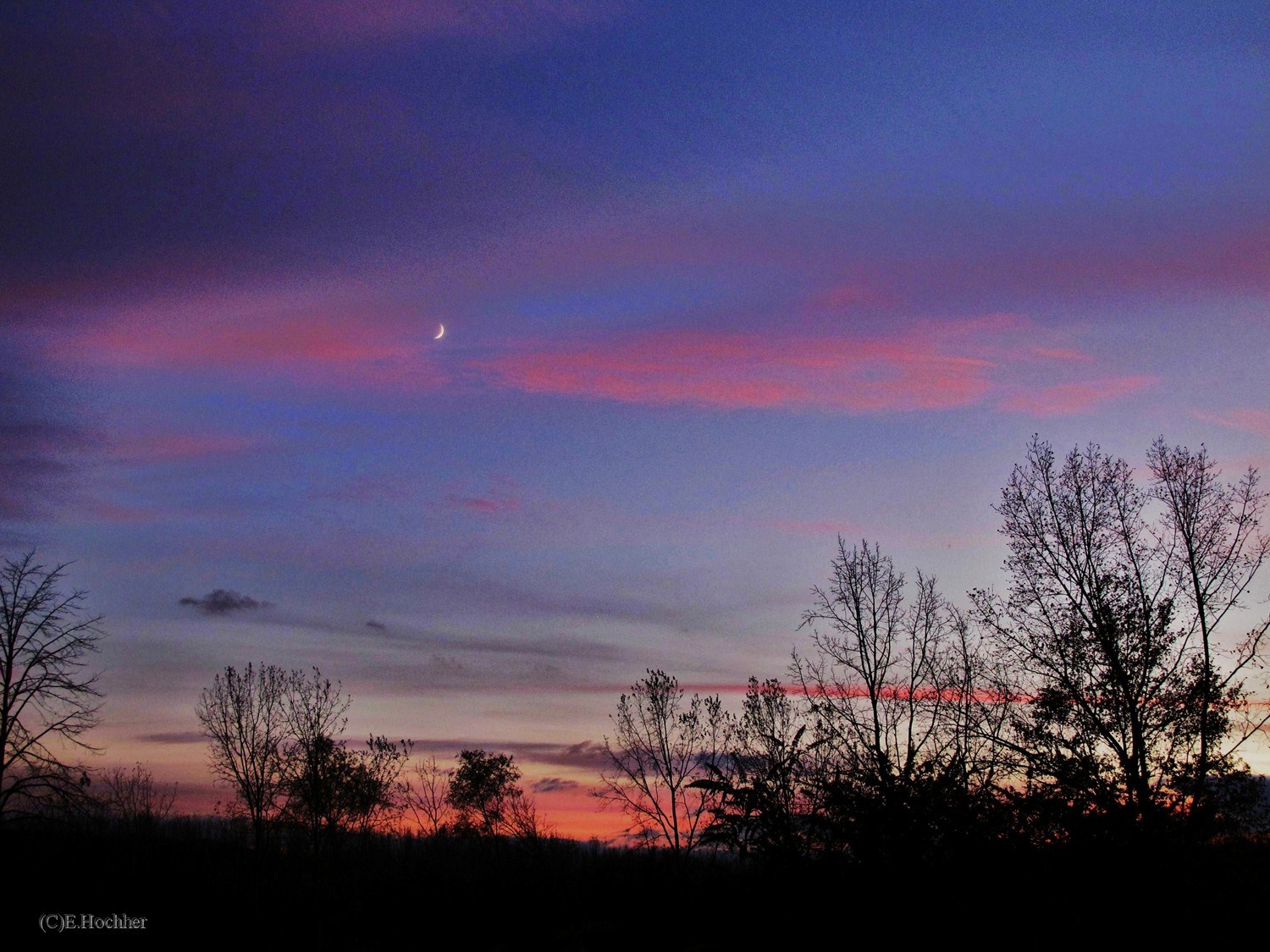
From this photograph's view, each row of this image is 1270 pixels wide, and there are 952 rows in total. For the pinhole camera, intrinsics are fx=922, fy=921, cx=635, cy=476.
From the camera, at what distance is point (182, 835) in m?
36.2

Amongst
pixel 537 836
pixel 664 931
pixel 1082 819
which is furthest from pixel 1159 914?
pixel 537 836

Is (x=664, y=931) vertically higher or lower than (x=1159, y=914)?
lower

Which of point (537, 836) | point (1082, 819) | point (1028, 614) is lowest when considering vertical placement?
point (537, 836)

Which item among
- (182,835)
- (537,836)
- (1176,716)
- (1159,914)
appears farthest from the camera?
(182,835)

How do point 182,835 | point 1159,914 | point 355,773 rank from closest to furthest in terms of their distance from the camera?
point 1159,914
point 182,835
point 355,773

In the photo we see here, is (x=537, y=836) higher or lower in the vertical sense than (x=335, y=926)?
higher

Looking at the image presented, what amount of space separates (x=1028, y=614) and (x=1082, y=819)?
31065 mm

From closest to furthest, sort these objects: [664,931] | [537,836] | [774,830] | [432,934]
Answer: [774,830]
[664,931]
[537,836]
[432,934]

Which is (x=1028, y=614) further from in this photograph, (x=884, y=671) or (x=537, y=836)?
(x=537, y=836)

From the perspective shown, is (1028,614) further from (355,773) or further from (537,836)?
(355,773)

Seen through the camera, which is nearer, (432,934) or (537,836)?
(537,836)

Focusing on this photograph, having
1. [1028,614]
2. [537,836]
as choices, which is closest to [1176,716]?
[1028,614]

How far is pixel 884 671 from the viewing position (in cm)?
4672

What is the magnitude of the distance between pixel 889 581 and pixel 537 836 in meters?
36.3
